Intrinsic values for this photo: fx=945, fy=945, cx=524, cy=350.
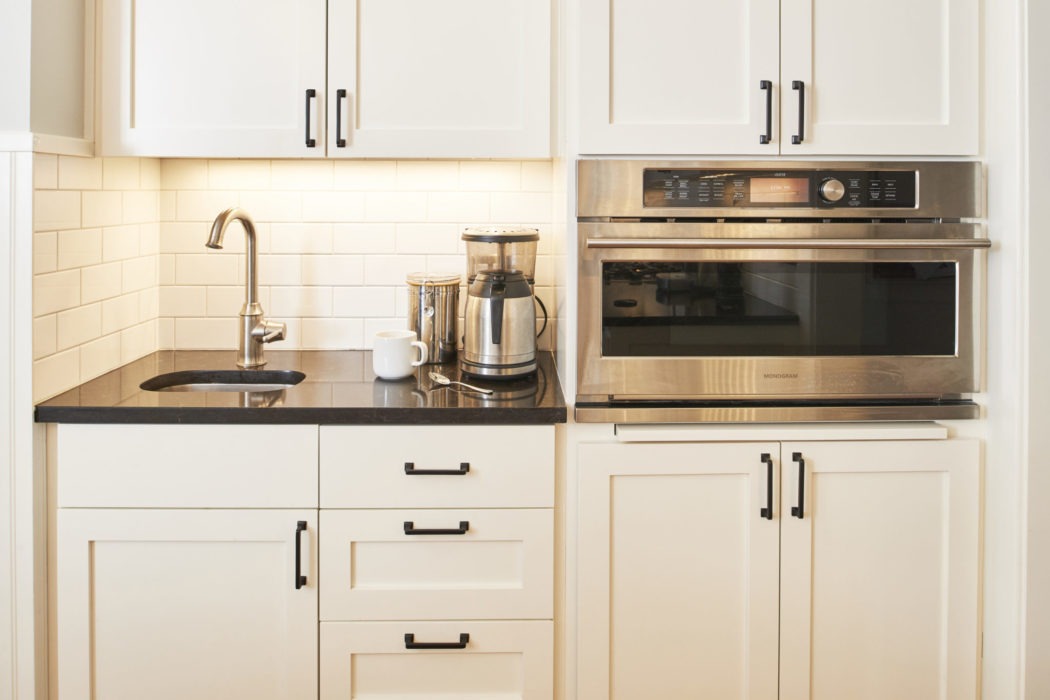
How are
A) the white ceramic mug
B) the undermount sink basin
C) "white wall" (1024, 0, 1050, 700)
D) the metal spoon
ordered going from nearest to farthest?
"white wall" (1024, 0, 1050, 700) → the metal spoon → the white ceramic mug → the undermount sink basin

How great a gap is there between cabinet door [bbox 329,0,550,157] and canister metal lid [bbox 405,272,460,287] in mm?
421

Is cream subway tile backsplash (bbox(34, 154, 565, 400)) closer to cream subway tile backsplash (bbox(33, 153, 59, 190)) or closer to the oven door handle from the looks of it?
cream subway tile backsplash (bbox(33, 153, 59, 190))

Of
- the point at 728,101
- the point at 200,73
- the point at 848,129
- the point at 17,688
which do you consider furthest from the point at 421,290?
the point at 17,688

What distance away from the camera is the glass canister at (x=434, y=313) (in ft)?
8.08

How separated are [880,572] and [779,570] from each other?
0.71 ft

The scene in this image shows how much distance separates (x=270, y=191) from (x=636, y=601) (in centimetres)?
144

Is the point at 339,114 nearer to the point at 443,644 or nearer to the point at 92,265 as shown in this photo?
the point at 92,265

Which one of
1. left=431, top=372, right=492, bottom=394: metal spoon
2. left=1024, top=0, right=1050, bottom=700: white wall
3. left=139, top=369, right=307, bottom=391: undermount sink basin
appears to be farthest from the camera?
left=139, top=369, right=307, bottom=391: undermount sink basin

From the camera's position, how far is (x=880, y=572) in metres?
2.00

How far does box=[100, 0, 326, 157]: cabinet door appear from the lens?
2.14 m

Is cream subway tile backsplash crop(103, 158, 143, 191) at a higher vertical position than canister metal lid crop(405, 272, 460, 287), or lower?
higher

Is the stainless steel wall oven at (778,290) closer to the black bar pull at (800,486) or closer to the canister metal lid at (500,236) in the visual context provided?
the black bar pull at (800,486)

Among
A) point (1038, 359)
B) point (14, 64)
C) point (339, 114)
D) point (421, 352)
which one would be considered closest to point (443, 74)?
point (339, 114)

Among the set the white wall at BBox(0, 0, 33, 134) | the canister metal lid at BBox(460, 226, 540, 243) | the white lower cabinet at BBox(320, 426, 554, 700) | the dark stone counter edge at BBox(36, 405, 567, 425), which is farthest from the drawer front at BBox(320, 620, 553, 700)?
the white wall at BBox(0, 0, 33, 134)
